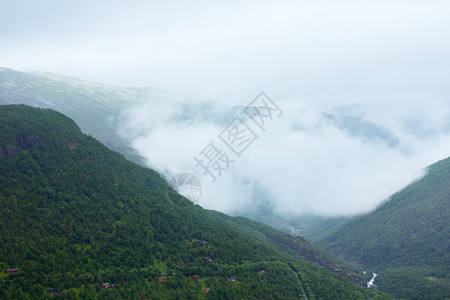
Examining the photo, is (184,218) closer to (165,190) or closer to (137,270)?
(165,190)

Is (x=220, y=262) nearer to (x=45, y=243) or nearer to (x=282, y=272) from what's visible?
(x=282, y=272)

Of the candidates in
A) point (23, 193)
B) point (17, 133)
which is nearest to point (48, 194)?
point (23, 193)

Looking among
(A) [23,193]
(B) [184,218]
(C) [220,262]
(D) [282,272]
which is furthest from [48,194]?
(D) [282,272]

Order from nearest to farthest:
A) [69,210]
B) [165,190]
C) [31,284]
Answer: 1. [31,284]
2. [69,210]
3. [165,190]

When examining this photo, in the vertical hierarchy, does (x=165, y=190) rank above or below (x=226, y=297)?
above

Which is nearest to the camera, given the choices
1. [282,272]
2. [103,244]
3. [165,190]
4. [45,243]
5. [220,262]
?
[45,243]

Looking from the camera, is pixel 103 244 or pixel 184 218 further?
pixel 184 218

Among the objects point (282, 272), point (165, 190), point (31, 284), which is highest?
point (165, 190)
